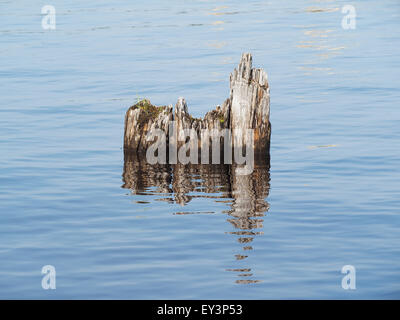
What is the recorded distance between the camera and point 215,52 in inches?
1442

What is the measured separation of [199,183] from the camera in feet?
60.2

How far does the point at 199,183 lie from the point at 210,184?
0.83ft

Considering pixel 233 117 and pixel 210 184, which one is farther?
pixel 233 117

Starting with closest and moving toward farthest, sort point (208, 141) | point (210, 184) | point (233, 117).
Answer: point (210, 184) < point (233, 117) < point (208, 141)

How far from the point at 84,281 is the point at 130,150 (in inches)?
301

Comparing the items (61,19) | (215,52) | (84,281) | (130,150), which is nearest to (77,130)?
(130,150)

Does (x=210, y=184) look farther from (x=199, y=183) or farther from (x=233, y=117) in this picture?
(x=233, y=117)

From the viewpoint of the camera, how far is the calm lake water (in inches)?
520

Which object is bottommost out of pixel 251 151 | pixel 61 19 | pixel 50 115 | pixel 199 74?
pixel 251 151

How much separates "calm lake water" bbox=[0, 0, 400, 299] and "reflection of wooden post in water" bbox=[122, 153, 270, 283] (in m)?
0.05

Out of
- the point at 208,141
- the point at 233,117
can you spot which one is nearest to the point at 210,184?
the point at 208,141

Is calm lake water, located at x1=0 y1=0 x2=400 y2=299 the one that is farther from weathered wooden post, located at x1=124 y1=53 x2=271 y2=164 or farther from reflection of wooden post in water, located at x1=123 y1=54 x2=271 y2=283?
weathered wooden post, located at x1=124 y1=53 x2=271 y2=164

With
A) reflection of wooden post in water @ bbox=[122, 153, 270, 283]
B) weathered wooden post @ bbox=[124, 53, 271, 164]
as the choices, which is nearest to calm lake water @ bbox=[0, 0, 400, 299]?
reflection of wooden post in water @ bbox=[122, 153, 270, 283]

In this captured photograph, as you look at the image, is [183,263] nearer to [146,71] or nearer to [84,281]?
[84,281]
